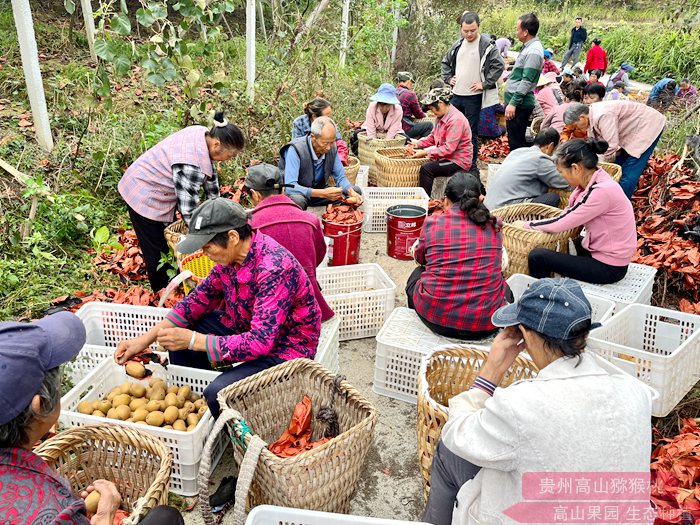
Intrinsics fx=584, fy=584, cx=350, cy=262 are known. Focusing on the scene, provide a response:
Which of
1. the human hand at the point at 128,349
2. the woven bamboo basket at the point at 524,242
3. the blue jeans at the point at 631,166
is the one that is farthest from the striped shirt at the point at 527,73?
the human hand at the point at 128,349

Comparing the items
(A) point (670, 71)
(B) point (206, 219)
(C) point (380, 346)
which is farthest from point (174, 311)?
(A) point (670, 71)

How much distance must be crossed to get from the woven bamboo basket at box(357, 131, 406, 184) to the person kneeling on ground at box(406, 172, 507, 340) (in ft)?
13.1

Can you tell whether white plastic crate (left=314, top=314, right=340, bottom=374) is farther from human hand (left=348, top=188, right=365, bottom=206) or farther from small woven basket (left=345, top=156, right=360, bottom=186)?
small woven basket (left=345, top=156, right=360, bottom=186)

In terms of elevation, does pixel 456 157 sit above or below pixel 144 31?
below

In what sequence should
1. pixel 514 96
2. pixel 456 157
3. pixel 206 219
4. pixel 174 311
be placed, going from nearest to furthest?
pixel 206 219 → pixel 174 311 → pixel 456 157 → pixel 514 96

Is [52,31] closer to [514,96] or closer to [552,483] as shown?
[514,96]

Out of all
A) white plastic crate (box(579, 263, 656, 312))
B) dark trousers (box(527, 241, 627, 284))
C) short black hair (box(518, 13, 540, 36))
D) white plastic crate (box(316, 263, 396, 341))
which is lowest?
white plastic crate (box(316, 263, 396, 341))

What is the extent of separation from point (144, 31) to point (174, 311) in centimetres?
942

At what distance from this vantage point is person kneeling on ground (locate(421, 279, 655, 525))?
1.80m

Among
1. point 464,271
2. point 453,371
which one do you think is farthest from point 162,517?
point 464,271

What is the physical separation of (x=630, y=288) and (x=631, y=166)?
2074 mm

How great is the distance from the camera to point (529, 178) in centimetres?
575

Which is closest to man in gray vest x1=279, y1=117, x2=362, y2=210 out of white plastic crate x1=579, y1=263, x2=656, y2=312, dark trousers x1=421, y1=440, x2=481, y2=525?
white plastic crate x1=579, y1=263, x2=656, y2=312

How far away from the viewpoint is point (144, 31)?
11.0 meters
